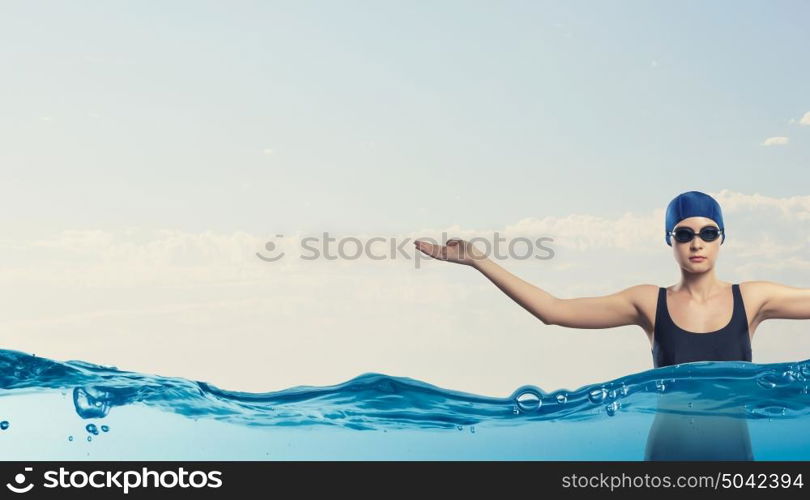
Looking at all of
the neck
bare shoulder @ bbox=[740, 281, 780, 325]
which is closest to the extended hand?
the neck

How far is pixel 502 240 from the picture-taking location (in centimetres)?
762

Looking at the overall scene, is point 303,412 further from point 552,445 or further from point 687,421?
point 687,421

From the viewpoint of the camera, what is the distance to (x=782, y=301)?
242 inches

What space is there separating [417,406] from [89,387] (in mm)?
3589

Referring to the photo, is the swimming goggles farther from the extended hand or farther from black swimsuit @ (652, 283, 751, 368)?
the extended hand

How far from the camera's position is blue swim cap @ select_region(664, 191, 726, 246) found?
600 centimetres

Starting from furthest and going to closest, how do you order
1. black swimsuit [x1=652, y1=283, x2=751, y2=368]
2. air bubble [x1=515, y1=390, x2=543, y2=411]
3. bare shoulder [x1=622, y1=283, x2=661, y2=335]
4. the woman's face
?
air bubble [x1=515, y1=390, x2=543, y2=411], bare shoulder [x1=622, y1=283, x2=661, y2=335], the woman's face, black swimsuit [x1=652, y1=283, x2=751, y2=368]

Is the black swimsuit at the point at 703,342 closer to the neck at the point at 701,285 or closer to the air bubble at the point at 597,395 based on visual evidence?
the neck at the point at 701,285

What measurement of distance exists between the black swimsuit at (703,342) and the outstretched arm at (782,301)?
→ 0.27 metres

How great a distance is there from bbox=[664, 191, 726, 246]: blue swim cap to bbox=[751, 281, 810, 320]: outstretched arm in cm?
52

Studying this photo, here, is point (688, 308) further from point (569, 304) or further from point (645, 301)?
point (569, 304)

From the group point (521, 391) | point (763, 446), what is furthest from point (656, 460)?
point (763, 446)

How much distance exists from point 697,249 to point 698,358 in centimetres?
80

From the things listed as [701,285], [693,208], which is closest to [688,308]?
[701,285]
